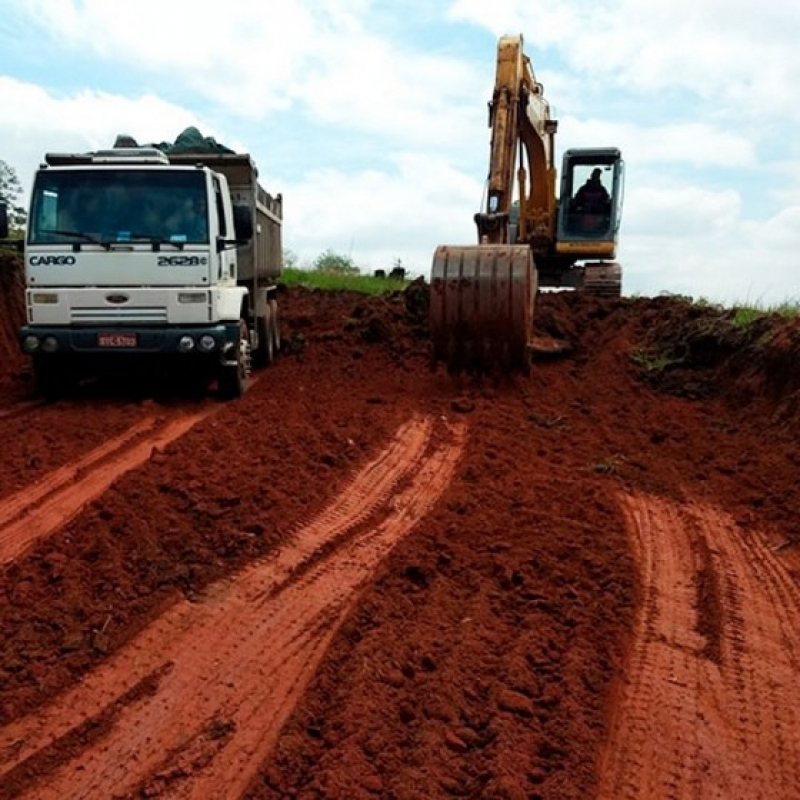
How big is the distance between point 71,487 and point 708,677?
4.81 meters

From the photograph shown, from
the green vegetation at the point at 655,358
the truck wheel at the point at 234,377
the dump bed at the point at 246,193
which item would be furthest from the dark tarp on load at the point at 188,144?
the green vegetation at the point at 655,358

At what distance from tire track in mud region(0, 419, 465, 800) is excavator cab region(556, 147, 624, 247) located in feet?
41.1

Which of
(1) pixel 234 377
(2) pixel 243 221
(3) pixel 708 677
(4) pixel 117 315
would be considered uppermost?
(2) pixel 243 221

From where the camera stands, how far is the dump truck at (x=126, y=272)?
10.4m

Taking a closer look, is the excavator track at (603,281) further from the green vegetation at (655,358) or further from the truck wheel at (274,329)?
the truck wheel at (274,329)

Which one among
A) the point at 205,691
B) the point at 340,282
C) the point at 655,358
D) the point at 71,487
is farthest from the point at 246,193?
the point at 340,282

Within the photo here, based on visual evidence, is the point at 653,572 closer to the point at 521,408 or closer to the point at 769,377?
the point at 521,408

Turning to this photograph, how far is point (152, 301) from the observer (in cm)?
1043

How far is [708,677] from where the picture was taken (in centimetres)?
470

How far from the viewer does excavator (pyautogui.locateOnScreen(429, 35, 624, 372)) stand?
1112 cm

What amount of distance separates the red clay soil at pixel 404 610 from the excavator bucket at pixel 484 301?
1466 mm

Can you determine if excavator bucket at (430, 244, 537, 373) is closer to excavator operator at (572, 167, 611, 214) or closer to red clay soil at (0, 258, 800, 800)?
red clay soil at (0, 258, 800, 800)

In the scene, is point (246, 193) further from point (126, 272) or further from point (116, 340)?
point (116, 340)

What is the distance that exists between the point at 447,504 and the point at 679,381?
6.32 metres
